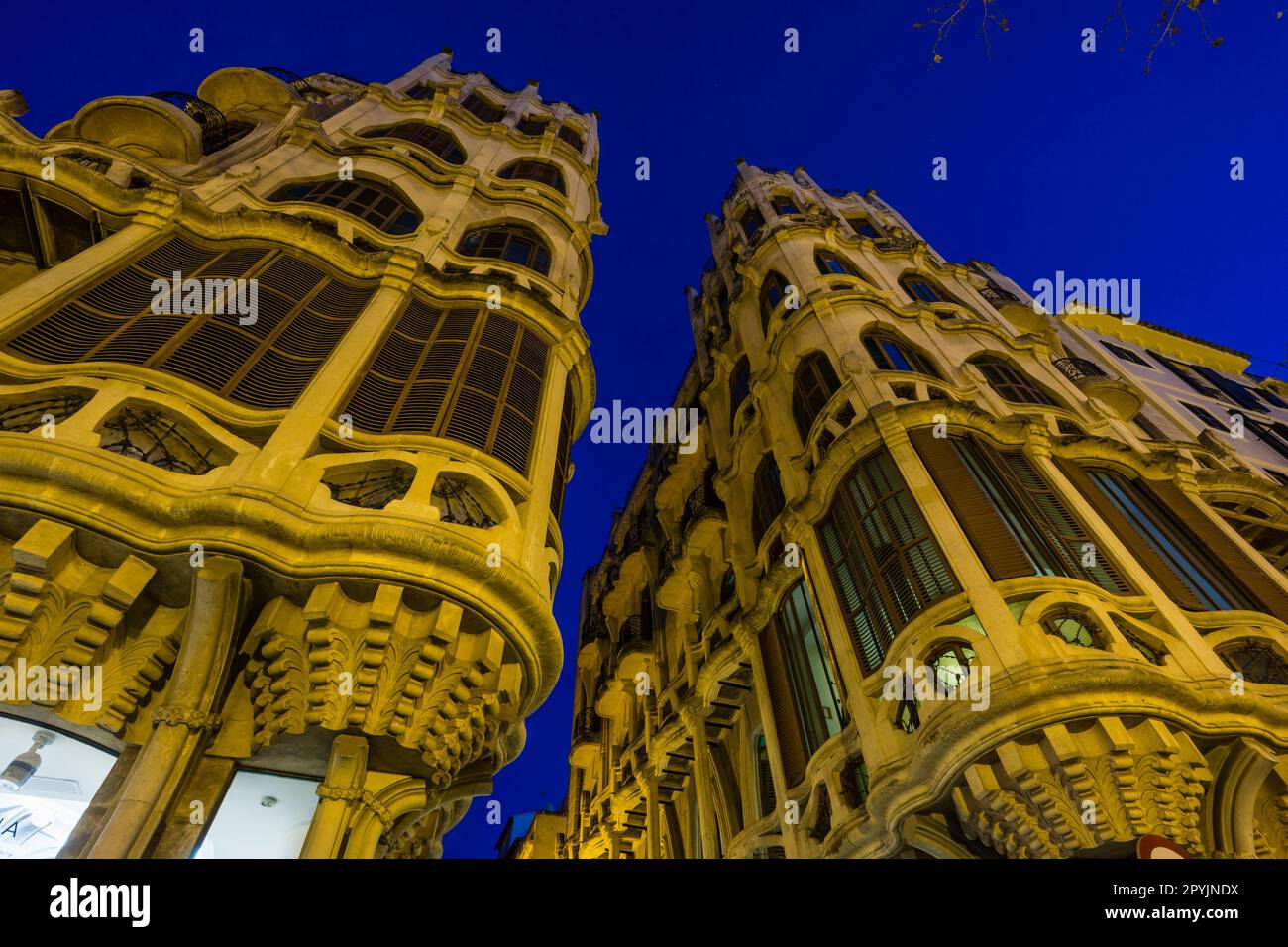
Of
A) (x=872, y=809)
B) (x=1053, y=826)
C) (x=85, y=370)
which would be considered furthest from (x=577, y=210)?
(x=1053, y=826)

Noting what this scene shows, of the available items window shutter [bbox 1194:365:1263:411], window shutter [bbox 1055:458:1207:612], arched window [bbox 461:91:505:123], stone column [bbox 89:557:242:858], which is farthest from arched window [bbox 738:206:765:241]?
stone column [bbox 89:557:242:858]

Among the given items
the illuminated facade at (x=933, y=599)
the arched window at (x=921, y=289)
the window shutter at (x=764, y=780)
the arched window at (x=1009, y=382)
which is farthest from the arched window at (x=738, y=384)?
the window shutter at (x=764, y=780)

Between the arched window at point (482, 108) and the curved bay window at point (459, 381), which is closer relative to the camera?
the curved bay window at point (459, 381)

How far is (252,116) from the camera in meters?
22.6

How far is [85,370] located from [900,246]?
2523cm

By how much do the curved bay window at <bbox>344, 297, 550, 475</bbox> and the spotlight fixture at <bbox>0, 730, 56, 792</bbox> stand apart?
458 cm

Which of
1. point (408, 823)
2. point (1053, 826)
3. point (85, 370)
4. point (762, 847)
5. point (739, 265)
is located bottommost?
point (408, 823)

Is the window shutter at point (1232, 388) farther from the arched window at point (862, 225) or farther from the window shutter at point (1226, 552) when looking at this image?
the window shutter at point (1226, 552)

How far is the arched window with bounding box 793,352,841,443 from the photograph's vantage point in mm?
19094

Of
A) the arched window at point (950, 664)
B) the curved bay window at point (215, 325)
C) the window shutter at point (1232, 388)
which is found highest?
the window shutter at point (1232, 388)

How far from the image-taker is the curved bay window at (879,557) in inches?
499

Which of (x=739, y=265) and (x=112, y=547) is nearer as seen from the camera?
(x=112, y=547)

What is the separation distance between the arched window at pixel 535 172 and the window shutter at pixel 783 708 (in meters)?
13.8
